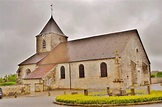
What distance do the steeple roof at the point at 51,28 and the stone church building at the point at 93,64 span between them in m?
5.73

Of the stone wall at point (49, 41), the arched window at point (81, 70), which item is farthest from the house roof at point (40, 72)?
the stone wall at point (49, 41)

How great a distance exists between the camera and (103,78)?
98.0ft

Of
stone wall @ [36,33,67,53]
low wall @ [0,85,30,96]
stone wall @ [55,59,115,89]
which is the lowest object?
low wall @ [0,85,30,96]

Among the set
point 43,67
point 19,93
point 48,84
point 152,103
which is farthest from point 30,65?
point 152,103

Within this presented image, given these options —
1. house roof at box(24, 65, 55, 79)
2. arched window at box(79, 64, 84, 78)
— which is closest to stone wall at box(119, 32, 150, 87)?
arched window at box(79, 64, 84, 78)

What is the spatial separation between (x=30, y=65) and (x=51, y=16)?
1276 cm

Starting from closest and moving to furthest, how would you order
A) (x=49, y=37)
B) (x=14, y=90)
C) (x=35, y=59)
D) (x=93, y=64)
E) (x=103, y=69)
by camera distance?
(x=14, y=90) < (x=103, y=69) < (x=93, y=64) < (x=35, y=59) < (x=49, y=37)

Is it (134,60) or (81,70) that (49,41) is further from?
(134,60)

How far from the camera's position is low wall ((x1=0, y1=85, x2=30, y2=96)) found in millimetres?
27906

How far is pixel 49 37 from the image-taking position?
41.5m

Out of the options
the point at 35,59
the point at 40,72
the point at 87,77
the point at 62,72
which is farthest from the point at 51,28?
the point at 87,77

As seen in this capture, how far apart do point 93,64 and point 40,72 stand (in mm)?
8766

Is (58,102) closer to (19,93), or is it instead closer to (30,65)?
(19,93)

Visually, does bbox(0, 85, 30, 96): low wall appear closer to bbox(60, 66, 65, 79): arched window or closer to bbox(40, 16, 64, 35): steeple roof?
bbox(60, 66, 65, 79): arched window
